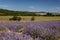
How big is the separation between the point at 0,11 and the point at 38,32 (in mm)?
1256

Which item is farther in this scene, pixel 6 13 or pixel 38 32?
pixel 6 13

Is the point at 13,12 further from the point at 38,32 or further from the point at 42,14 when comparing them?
the point at 38,32

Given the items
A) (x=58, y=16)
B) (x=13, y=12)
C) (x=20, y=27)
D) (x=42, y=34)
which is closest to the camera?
(x=42, y=34)

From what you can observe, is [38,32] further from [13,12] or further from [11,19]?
[11,19]

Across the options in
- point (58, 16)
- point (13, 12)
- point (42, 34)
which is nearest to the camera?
point (42, 34)

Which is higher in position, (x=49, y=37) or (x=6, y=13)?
(x=6, y=13)

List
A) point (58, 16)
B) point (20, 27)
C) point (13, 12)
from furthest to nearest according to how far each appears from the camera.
→ point (58, 16) < point (13, 12) < point (20, 27)

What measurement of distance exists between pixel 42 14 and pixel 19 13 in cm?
49

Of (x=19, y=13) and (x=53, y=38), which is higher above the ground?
(x=19, y=13)

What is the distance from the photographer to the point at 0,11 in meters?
3.40

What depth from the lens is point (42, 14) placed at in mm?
3756

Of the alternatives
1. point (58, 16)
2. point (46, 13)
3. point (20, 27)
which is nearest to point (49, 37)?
point (20, 27)

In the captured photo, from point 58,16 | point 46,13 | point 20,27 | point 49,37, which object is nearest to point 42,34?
point 49,37

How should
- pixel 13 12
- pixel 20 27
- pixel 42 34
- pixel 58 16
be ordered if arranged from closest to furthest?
pixel 42 34 < pixel 20 27 < pixel 13 12 < pixel 58 16
